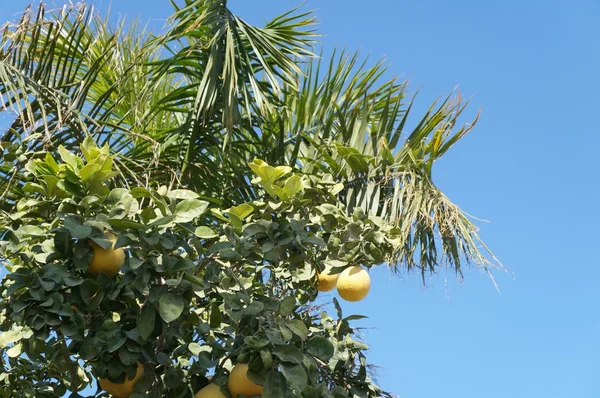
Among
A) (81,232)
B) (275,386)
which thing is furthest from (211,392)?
(81,232)

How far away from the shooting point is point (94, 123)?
12.9ft

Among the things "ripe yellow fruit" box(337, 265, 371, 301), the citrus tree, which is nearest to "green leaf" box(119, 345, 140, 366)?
the citrus tree

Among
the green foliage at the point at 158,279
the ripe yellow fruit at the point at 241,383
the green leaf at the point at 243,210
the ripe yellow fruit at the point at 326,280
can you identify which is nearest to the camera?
the ripe yellow fruit at the point at 241,383

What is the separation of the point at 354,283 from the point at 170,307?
0.75 meters

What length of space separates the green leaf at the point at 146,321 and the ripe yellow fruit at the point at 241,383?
314 millimetres

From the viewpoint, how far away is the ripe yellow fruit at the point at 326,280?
3.31 m

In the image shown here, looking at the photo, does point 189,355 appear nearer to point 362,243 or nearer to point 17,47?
point 362,243

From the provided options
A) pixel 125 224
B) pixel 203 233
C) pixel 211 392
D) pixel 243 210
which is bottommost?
pixel 211 392

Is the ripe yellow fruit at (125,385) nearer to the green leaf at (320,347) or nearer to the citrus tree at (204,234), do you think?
the citrus tree at (204,234)

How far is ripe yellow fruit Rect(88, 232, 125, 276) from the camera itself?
276 cm

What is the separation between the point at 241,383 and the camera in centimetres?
258

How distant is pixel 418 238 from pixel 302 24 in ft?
4.91

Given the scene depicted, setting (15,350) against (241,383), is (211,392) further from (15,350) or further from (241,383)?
(15,350)

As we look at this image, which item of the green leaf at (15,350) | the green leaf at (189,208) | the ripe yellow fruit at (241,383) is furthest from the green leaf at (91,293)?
the green leaf at (15,350)
